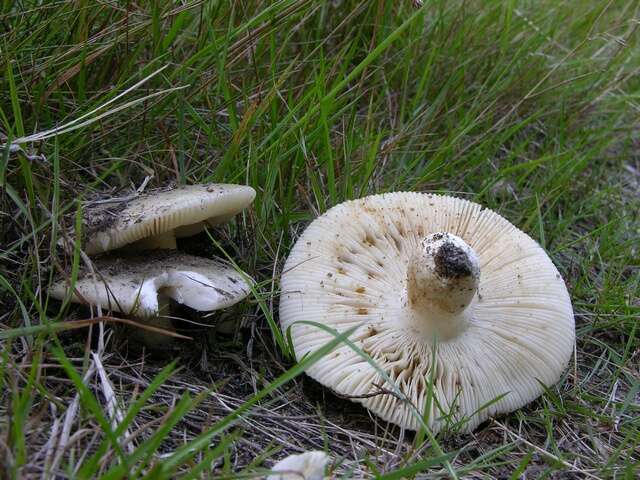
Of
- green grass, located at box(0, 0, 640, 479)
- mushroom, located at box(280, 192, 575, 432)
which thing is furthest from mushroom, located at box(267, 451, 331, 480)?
mushroom, located at box(280, 192, 575, 432)

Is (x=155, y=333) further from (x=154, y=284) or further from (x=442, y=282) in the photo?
(x=442, y=282)

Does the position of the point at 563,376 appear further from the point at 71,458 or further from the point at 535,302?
the point at 71,458

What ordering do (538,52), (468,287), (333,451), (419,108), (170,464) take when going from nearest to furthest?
(170,464)
(333,451)
(468,287)
(419,108)
(538,52)

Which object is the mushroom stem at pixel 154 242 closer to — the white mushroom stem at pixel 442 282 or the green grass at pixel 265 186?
the green grass at pixel 265 186

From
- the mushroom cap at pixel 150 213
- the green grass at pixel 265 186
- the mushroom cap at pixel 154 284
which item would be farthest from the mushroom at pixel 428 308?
the mushroom cap at pixel 150 213

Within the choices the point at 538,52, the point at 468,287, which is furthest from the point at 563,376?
the point at 538,52

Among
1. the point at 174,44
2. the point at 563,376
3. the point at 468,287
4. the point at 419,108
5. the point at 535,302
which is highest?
the point at 174,44
